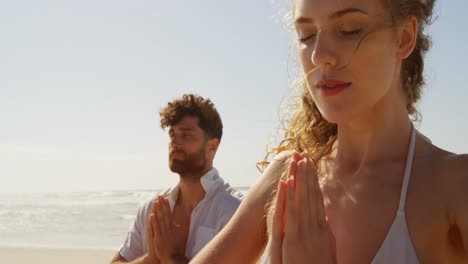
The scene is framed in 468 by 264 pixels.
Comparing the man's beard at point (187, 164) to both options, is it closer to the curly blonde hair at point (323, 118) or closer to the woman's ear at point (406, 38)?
the curly blonde hair at point (323, 118)

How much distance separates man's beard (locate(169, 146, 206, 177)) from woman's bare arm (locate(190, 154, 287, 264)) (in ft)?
9.74

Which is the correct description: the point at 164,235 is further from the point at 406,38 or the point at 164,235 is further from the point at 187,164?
the point at 406,38

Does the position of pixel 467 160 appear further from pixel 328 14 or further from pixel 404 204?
pixel 328 14

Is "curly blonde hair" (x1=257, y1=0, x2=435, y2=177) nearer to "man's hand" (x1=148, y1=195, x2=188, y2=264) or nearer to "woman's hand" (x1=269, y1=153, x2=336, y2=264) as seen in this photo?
"woman's hand" (x1=269, y1=153, x2=336, y2=264)

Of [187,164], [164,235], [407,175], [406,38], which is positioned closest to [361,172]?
[407,175]

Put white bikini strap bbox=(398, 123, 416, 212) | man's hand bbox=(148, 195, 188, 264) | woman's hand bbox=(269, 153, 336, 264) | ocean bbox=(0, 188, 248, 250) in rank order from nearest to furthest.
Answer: woman's hand bbox=(269, 153, 336, 264) → white bikini strap bbox=(398, 123, 416, 212) → man's hand bbox=(148, 195, 188, 264) → ocean bbox=(0, 188, 248, 250)

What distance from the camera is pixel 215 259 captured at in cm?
179

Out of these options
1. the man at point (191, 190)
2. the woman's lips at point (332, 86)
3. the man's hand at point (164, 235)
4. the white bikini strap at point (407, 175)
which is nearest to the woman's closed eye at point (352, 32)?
the woman's lips at point (332, 86)

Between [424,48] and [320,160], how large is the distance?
573 mm

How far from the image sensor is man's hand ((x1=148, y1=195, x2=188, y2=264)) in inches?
149

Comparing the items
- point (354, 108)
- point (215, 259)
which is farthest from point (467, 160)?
point (215, 259)

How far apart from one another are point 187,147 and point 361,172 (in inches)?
126

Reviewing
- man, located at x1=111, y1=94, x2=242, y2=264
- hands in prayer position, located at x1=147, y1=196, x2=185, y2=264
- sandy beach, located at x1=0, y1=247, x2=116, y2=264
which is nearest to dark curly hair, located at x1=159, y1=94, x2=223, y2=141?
man, located at x1=111, y1=94, x2=242, y2=264

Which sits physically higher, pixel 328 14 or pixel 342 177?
pixel 328 14
